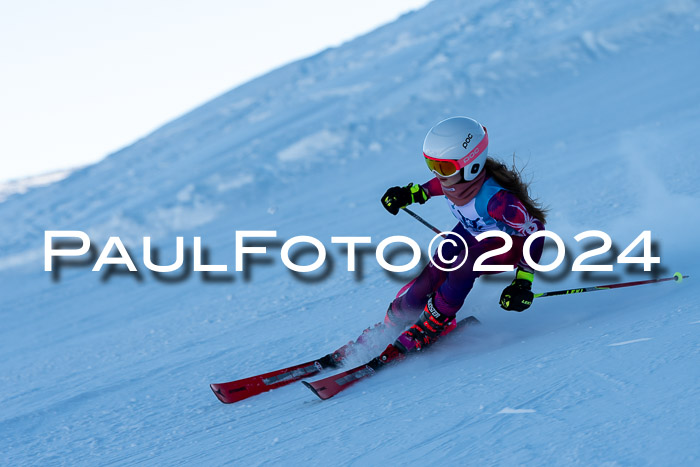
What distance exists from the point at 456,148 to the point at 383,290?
191 cm

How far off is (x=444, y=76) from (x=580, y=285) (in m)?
10.1

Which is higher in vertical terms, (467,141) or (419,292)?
(467,141)

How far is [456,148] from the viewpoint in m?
3.31

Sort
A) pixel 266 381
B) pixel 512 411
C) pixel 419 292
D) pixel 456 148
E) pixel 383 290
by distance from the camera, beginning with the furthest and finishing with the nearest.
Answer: pixel 383 290 < pixel 419 292 < pixel 266 381 < pixel 456 148 < pixel 512 411

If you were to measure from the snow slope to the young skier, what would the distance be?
0.20 metres

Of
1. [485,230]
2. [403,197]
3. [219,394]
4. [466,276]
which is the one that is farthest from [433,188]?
[219,394]

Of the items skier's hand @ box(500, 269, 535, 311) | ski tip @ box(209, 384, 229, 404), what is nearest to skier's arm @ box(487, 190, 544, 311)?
skier's hand @ box(500, 269, 535, 311)

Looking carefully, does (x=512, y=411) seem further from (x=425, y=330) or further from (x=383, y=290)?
(x=383, y=290)

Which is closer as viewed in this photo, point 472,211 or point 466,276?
point 466,276

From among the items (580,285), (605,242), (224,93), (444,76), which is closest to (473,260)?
(580,285)

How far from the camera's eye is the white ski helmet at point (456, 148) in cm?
332

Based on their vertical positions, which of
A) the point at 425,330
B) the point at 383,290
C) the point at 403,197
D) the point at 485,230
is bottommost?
→ the point at 425,330

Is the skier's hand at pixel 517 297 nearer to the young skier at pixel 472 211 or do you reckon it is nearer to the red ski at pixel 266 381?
the young skier at pixel 472 211

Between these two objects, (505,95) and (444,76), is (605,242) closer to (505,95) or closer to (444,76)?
(505,95)
